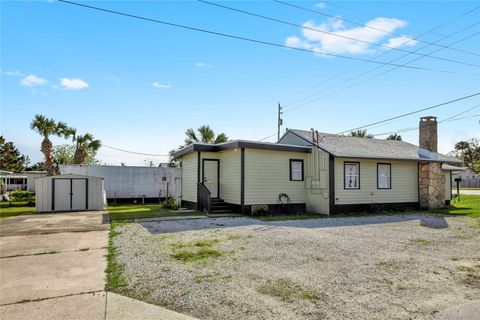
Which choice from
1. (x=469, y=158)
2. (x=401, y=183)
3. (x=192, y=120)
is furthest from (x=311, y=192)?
(x=469, y=158)

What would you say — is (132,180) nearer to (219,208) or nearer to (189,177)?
(189,177)

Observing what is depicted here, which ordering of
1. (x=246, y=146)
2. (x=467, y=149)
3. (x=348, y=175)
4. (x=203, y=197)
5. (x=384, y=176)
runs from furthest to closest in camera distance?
(x=467, y=149) → (x=384, y=176) → (x=348, y=175) → (x=203, y=197) → (x=246, y=146)

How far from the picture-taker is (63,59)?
1071cm

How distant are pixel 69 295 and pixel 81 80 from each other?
11.7m

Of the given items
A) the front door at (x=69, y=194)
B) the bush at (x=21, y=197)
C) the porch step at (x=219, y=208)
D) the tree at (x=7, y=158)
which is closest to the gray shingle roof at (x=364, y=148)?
the porch step at (x=219, y=208)

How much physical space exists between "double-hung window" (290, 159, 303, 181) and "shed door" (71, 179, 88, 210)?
1167cm

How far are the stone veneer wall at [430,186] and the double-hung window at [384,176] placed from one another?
8.08 ft

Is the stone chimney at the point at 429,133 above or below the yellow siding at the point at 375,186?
above

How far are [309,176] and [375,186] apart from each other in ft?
12.1

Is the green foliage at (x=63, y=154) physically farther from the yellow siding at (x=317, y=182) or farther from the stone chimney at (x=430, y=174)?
the stone chimney at (x=430, y=174)

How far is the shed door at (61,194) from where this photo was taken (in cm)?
1714

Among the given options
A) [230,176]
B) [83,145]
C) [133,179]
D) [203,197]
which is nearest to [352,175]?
[230,176]

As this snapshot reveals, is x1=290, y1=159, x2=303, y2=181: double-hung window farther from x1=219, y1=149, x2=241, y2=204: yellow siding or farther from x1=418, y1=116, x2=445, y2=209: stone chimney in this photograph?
x1=418, y1=116, x2=445, y2=209: stone chimney

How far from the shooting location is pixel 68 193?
17.4 metres
